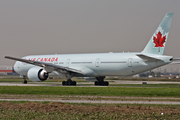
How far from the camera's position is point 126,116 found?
13.2 metres

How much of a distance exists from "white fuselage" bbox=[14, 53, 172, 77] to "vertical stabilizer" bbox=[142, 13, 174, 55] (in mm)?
1183

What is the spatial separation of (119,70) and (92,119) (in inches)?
1065

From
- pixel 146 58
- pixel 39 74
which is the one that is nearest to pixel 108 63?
pixel 146 58

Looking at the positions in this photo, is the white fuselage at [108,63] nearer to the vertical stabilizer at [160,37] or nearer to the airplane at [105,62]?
the airplane at [105,62]

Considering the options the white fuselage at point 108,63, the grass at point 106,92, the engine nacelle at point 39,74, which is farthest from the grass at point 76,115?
the engine nacelle at point 39,74

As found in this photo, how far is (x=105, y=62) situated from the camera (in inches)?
1592

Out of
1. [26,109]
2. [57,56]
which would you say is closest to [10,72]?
[57,56]

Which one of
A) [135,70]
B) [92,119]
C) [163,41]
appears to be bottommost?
[92,119]

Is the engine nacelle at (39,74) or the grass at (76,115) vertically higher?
the engine nacelle at (39,74)

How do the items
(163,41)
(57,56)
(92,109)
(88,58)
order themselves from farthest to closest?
(57,56) < (88,58) < (163,41) < (92,109)

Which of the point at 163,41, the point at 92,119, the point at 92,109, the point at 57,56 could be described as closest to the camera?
the point at 92,119

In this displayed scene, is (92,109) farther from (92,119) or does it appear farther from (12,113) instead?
(12,113)

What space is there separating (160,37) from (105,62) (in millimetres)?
7901

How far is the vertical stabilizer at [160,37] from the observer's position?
1438 inches
